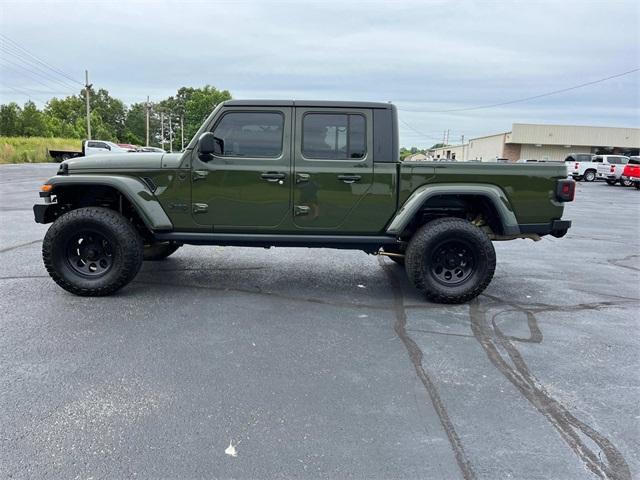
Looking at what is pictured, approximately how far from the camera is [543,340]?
4.16 metres

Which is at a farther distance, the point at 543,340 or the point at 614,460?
the point at 543,340

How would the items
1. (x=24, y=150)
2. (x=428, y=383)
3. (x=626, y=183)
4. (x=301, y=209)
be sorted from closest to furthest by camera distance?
1. (x=428, y=383)
2. (x=301, y=209)
3. (x=626, y=183)
4. (x=24, y=150)

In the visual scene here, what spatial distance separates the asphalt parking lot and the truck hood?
1322 mm

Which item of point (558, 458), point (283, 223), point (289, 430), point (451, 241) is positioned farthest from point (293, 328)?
point (558, 458)

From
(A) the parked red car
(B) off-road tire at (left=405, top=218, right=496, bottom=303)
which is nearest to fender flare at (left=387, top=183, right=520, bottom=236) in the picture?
(B) off-road tire at (left=405, top=218, right=496, bottom=303)

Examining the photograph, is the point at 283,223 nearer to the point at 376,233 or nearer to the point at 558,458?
the point at 376,233

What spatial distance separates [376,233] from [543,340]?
73.3 inches

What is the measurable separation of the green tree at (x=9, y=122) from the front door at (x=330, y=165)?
230ft

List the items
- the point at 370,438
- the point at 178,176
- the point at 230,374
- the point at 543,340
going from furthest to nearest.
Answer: the point at 178,176
the point at 543,340
the point at 230,374
the point at 370,438

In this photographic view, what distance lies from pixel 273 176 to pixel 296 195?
30cm

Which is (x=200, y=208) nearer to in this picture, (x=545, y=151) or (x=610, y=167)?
(x=610, y=167)

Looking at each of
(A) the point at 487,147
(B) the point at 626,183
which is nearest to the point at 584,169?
(B) the point at 626,183

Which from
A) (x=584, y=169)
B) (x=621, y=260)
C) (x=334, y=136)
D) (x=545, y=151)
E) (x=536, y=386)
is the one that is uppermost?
Answer: (x=545, y=151)

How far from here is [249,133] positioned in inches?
197
